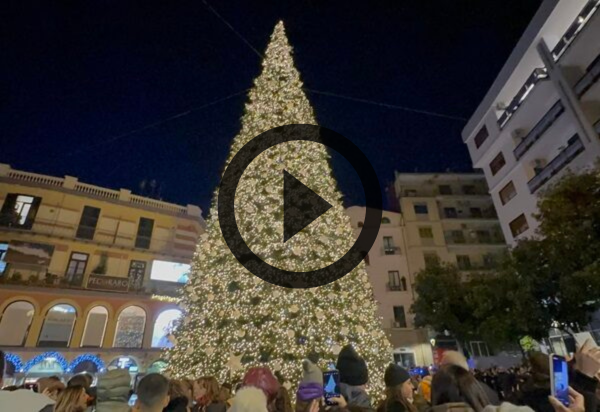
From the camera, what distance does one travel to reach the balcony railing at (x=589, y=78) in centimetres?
1420

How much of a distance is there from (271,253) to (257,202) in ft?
4.51

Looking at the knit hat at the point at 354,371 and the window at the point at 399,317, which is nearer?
the knit hat at the point at 354,371

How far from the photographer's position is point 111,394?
2.52 metres

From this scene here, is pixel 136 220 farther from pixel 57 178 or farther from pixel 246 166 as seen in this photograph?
pixel 246 166

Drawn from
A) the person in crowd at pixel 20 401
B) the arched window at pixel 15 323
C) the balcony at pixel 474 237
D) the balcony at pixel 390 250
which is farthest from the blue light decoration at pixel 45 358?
the balcony at pixel 474 237

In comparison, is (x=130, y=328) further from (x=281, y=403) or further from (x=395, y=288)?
(x=281, y=403)

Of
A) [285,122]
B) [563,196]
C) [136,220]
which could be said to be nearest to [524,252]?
[563,196]

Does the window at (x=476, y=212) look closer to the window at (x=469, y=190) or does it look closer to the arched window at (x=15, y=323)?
the window at (x=469, y=190)

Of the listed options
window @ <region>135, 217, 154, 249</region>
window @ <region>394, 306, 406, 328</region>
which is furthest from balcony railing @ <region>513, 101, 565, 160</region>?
window @ <region>135, 217, 154, 249</region>

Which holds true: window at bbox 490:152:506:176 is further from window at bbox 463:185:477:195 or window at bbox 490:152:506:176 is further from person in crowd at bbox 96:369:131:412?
person in crowd at bbox 96:369:131:412
